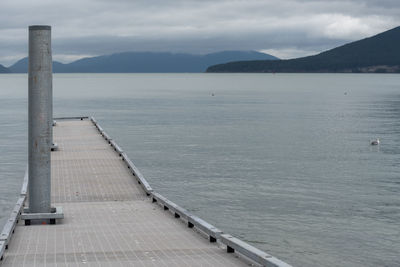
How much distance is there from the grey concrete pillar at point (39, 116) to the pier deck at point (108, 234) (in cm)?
101

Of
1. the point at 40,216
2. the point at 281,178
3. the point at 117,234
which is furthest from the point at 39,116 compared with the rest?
the point at 281,178

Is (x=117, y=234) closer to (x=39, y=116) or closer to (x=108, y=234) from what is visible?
(x=108, y=234)

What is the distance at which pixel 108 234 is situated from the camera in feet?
56.6

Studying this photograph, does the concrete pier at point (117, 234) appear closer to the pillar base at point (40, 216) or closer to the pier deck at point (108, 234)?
the pier deck at point (108, 234)

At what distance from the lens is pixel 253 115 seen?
3292 inches

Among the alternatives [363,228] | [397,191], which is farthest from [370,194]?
[363,228]

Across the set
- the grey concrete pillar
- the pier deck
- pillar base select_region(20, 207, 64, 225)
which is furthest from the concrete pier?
the grey concrete pillar

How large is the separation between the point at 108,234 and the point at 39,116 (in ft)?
13.5

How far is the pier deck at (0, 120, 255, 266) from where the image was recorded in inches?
567

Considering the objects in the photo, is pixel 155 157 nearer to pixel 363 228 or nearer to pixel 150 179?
pixel 150 179

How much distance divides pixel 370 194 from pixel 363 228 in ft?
23.1

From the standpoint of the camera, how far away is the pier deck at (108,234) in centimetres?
1441

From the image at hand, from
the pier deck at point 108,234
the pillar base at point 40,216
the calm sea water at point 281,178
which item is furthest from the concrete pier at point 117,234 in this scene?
the calm sea water at point 281,178

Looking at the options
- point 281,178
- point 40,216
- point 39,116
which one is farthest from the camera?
point 281,178
